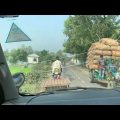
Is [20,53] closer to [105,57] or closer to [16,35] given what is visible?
[16,35]

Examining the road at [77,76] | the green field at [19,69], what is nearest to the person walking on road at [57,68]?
the road at [77,76]

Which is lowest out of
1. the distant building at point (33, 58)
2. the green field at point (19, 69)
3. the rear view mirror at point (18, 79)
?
the rear view mirror at point (18, 79)

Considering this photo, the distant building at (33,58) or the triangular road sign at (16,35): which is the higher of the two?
the triangular road sign at (16,35)

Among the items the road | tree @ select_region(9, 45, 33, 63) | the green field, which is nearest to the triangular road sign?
tree @ select_region(9, 45, 33, 63)

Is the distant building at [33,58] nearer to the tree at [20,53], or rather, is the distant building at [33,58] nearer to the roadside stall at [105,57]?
the tree at [20,53]

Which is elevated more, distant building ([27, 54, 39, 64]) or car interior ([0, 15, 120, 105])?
distant building ([27, 54, 39, 64])

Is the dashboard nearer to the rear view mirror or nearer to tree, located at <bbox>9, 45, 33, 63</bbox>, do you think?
the rear view mirror
